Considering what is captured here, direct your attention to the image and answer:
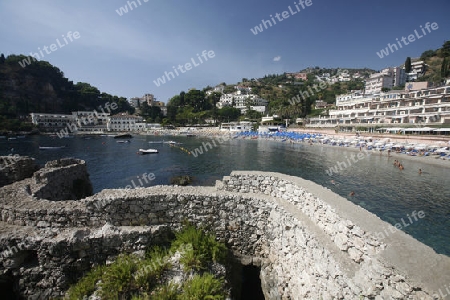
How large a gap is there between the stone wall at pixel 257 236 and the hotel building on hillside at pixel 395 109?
72.6 m

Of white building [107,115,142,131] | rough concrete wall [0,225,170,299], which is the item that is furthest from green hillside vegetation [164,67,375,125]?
rough concrete wall [0,225,170,299]

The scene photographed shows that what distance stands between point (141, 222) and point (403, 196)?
79.3ft

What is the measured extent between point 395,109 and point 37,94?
188m

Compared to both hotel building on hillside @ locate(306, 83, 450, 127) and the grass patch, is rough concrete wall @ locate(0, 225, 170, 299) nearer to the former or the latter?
the grass patch

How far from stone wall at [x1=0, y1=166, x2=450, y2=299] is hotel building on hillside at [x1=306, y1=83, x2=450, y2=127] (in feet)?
238

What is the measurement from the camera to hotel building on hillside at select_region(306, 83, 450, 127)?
58300mm

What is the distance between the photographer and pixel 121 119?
134000 millimetres

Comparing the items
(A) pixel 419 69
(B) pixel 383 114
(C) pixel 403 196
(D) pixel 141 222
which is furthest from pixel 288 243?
(A) pixel 419 69

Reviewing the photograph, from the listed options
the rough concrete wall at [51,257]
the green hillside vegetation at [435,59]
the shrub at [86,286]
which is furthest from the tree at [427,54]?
the shrub at [86,286]

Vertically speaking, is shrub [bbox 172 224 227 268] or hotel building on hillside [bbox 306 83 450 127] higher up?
hotel building on hillside [bbox 306 83 450 127]

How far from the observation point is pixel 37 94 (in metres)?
127

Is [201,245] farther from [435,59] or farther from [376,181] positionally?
[435,59]

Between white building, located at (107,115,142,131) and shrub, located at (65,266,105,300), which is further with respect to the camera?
white building, located at (107,115,142,131)

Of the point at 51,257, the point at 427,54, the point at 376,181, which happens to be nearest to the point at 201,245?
the point at 51,257
